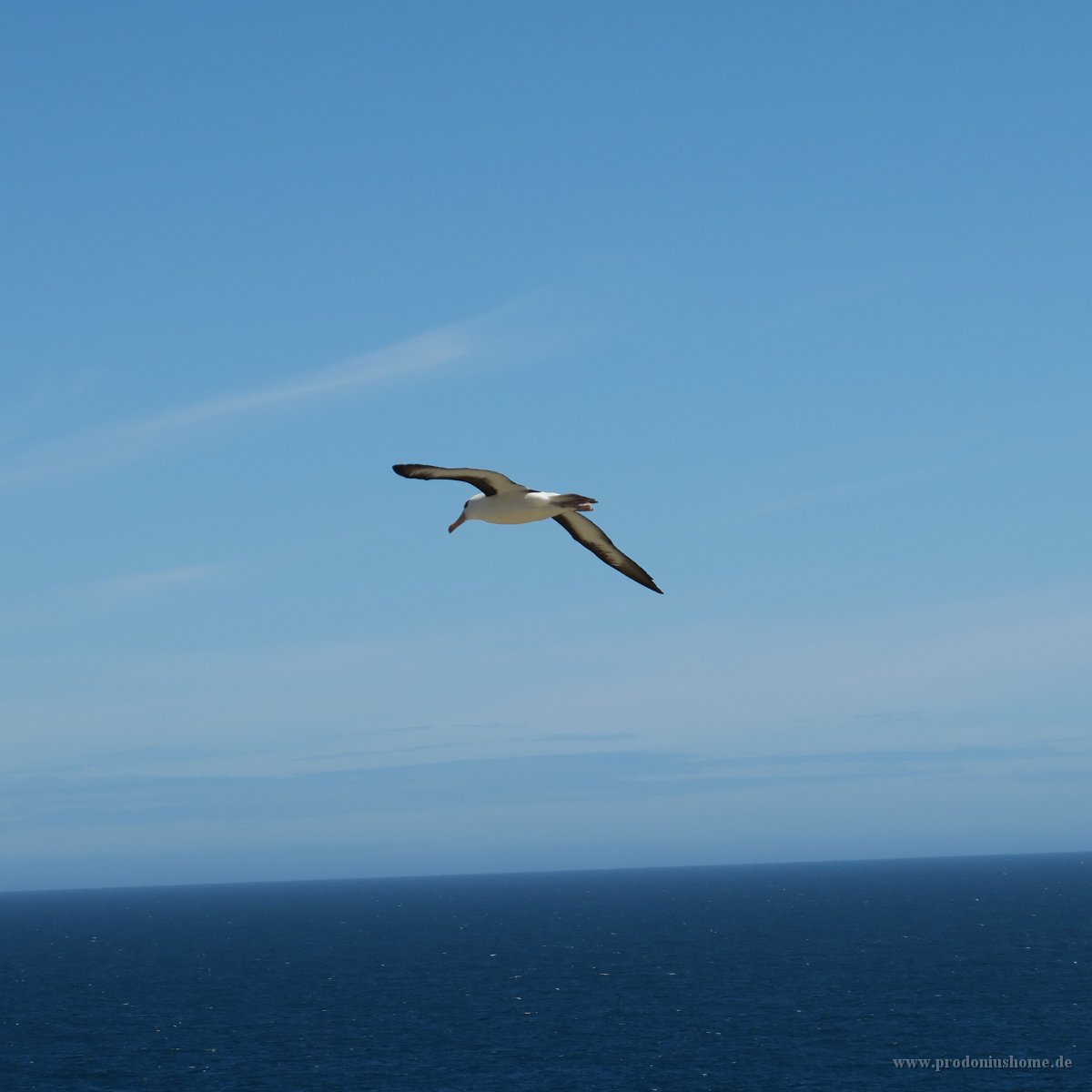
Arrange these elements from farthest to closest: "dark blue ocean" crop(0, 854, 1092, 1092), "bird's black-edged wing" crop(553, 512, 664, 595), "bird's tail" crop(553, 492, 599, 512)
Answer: "dark blue ocean" crop(0, 854, 1092, 1092) < "bird's black-edged wing" crop(553, 512, 664, 595) < "bird's tail" crop(553, 492, 599, 512)

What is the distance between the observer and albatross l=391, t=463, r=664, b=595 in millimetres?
22047

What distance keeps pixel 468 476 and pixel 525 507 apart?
1.10 metres

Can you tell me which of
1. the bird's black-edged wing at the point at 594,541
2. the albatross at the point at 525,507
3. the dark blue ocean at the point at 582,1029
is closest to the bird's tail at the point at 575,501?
the albatross at the point at 525,507

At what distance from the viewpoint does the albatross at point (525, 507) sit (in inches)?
868

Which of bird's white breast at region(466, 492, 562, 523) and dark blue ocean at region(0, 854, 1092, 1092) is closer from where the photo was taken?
bird's white breast at region(466, 492, 562, 523)

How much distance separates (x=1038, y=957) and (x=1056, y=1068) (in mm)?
85057

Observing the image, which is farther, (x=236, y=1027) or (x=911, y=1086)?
(x=236, y=1027)

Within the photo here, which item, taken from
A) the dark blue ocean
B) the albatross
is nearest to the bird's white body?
the albatross

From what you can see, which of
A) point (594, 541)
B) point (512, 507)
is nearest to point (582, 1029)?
point (594, 541)

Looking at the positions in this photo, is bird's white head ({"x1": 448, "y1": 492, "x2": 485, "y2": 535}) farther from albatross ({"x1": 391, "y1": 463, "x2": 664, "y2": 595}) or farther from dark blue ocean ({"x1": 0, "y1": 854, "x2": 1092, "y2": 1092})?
dark blue ocean ({"x1": 0, "y1": 854, "x2": 1092, "y2": 1092})

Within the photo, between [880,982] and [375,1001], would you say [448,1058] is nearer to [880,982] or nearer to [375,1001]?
[375,1001]

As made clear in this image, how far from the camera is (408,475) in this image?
21703 millimetres

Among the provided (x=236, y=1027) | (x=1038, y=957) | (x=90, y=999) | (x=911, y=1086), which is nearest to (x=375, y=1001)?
(x=236, y=1027)

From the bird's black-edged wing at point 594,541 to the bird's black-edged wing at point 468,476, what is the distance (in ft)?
5.04
